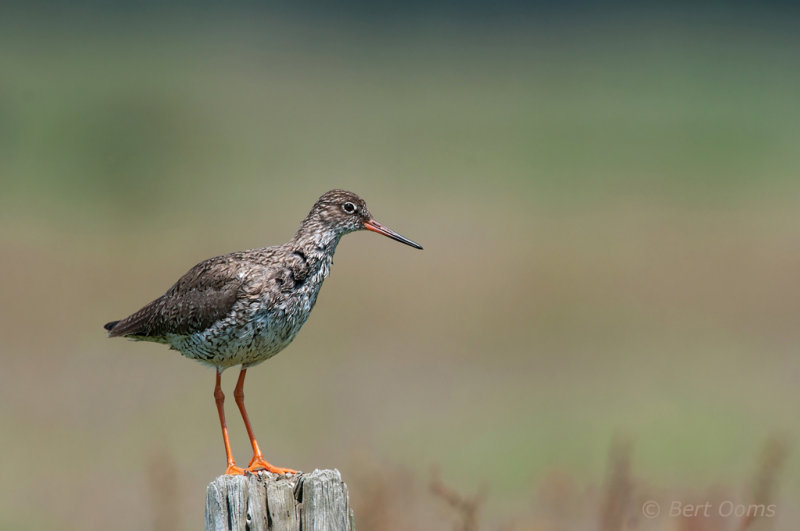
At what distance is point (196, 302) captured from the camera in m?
6.64

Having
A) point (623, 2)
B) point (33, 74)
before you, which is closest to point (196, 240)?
point (33, 74)

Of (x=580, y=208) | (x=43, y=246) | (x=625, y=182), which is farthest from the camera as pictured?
(x=625, y=182)

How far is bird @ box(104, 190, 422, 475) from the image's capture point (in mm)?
6414

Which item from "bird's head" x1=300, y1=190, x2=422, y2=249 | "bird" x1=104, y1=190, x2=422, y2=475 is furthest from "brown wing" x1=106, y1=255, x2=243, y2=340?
"bird's head" x1=300, y1=190, x2=422, y2=249

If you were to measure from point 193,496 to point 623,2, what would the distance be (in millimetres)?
36070

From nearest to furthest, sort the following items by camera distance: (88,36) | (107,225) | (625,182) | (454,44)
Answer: (107,225) → (625,182) → (88,36) → (454,44)

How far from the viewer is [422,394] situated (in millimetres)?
13836

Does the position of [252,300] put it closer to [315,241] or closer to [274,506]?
[315,241]

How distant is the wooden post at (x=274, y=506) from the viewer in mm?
4645

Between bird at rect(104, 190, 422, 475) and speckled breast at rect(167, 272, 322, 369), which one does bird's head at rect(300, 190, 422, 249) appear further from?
speckled breast at rect(167, 272, 322, 369)

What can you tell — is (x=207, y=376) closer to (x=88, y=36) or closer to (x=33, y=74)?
(x=33, y=74)

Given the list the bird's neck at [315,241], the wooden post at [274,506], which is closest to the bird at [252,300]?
the bird's neck at [315,241]

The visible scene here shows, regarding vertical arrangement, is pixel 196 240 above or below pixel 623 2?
below

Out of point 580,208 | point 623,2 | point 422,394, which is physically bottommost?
point 422,394
